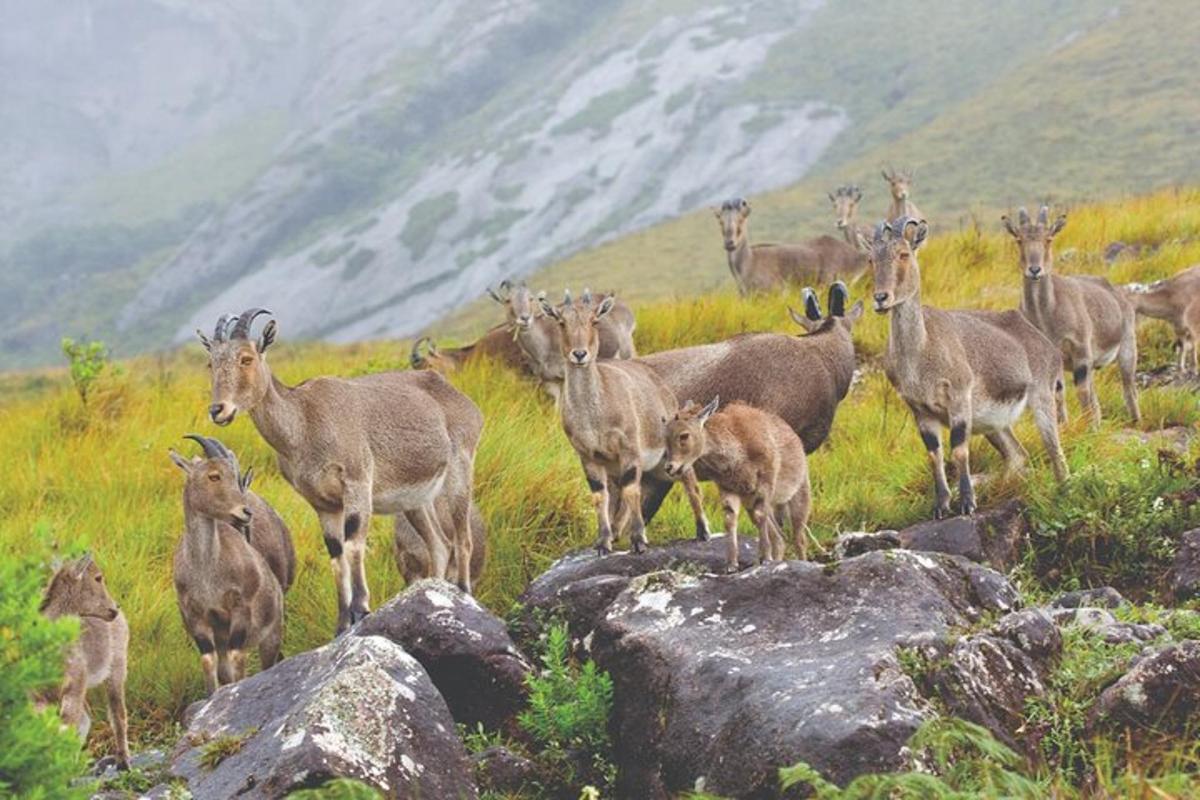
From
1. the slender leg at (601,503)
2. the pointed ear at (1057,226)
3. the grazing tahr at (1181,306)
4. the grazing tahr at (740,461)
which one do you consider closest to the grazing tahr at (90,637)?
the slender leg at (601,503)

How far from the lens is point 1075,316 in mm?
13266

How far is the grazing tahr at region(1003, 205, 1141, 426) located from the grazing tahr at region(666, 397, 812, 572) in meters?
5.01

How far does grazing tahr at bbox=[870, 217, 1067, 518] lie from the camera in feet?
32.5

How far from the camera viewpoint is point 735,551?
27.4 feet

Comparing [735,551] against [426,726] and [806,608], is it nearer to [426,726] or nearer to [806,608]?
[806,608]

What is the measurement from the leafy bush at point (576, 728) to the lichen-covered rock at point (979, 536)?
3006mm

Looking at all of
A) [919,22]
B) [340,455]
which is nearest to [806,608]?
[340,455]

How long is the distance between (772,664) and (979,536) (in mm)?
3437

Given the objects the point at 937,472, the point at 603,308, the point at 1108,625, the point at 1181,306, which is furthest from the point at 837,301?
the point at 1108,625

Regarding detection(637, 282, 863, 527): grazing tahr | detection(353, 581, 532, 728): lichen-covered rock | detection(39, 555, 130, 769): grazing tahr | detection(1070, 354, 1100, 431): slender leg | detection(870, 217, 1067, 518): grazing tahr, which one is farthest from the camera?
detection(1070, 354, 1100, 431): slender leg

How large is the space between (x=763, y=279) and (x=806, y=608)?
15676mm

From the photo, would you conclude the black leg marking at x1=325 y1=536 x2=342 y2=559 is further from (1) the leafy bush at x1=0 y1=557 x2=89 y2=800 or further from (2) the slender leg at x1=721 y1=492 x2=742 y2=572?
(1) the leafy bush at x1=0 y1=557 x2=89 y2=800

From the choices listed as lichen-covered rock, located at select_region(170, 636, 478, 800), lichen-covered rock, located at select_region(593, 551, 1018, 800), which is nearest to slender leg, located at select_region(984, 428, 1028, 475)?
lichen-covered rock, located at select_region(593, 551, 1018, 800)

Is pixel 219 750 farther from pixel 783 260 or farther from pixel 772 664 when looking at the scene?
pixel 783 260
